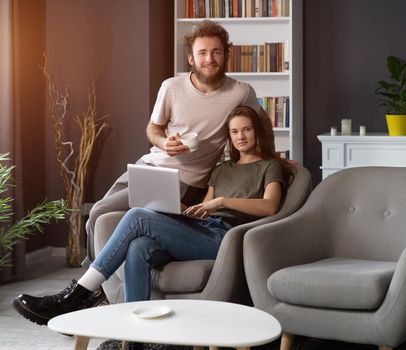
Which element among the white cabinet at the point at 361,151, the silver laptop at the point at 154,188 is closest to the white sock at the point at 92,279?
the silver laptop at the point at 154,188

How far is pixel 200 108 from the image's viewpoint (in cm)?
432

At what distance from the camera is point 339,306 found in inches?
133

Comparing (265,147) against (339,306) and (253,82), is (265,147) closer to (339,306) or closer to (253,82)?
(339,306)

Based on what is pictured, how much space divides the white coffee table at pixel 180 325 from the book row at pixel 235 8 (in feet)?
11.8

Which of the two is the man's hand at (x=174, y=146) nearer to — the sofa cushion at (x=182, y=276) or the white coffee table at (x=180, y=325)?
the sofa cushion at (x=182, y=276)

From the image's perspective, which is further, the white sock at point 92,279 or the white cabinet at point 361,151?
the white cabinet at point 361,151

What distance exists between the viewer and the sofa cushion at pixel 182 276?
3.71m

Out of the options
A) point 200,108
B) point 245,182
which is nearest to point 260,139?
point 245,182

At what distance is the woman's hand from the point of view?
389cm

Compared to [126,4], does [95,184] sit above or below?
below

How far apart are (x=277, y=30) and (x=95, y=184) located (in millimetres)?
1649

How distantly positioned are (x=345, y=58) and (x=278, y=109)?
2.21 ft

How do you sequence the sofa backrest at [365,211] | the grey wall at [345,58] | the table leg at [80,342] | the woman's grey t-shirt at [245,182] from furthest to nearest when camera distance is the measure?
the grey wall at [345,58] < the woman's grey t-shirt at [245,182] < the sofa backrest at [365,211] < the table leg at [80,342]

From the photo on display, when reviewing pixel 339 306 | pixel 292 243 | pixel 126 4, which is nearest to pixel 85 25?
pixel 126 4
